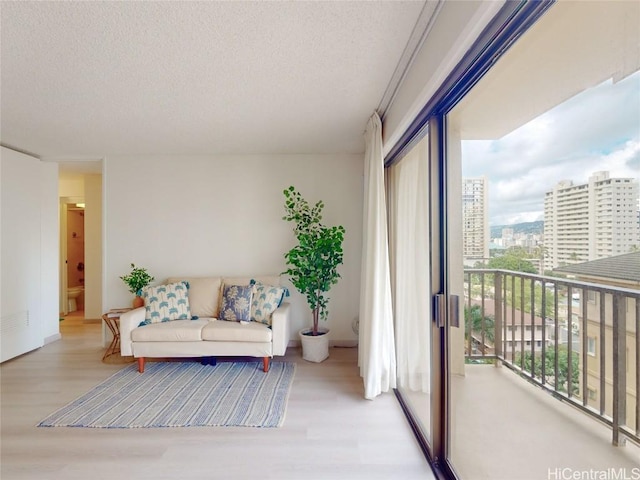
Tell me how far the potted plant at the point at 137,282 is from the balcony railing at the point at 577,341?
383cm

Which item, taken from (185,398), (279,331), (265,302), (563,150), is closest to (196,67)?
(563,150)

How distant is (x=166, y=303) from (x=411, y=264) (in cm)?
275

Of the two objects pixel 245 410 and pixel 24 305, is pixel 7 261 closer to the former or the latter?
pixel 24 305

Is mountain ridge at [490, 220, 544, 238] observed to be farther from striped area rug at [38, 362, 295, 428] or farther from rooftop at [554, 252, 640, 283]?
striped area rug at [38, 362, 295, 428]

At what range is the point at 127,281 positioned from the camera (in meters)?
3.73

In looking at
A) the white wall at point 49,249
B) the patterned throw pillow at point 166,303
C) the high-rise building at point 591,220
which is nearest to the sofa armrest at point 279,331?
the patterned throw pillow at point 166,303

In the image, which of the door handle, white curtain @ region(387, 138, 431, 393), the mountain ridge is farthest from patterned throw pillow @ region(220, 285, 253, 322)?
the mountain ridge

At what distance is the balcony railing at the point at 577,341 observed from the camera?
0.83 m

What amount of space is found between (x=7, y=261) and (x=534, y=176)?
16.9ft

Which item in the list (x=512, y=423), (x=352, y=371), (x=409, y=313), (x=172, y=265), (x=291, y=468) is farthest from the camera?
(x=172, y=265)

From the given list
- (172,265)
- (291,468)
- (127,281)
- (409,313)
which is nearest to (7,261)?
(127,281)

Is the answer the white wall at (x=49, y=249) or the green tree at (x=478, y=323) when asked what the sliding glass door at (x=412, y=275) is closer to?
the green tree at (x=478, y=323)

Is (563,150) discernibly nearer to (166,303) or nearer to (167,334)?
(167,334)

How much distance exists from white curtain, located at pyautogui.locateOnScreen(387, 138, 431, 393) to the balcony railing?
64 centimetres
